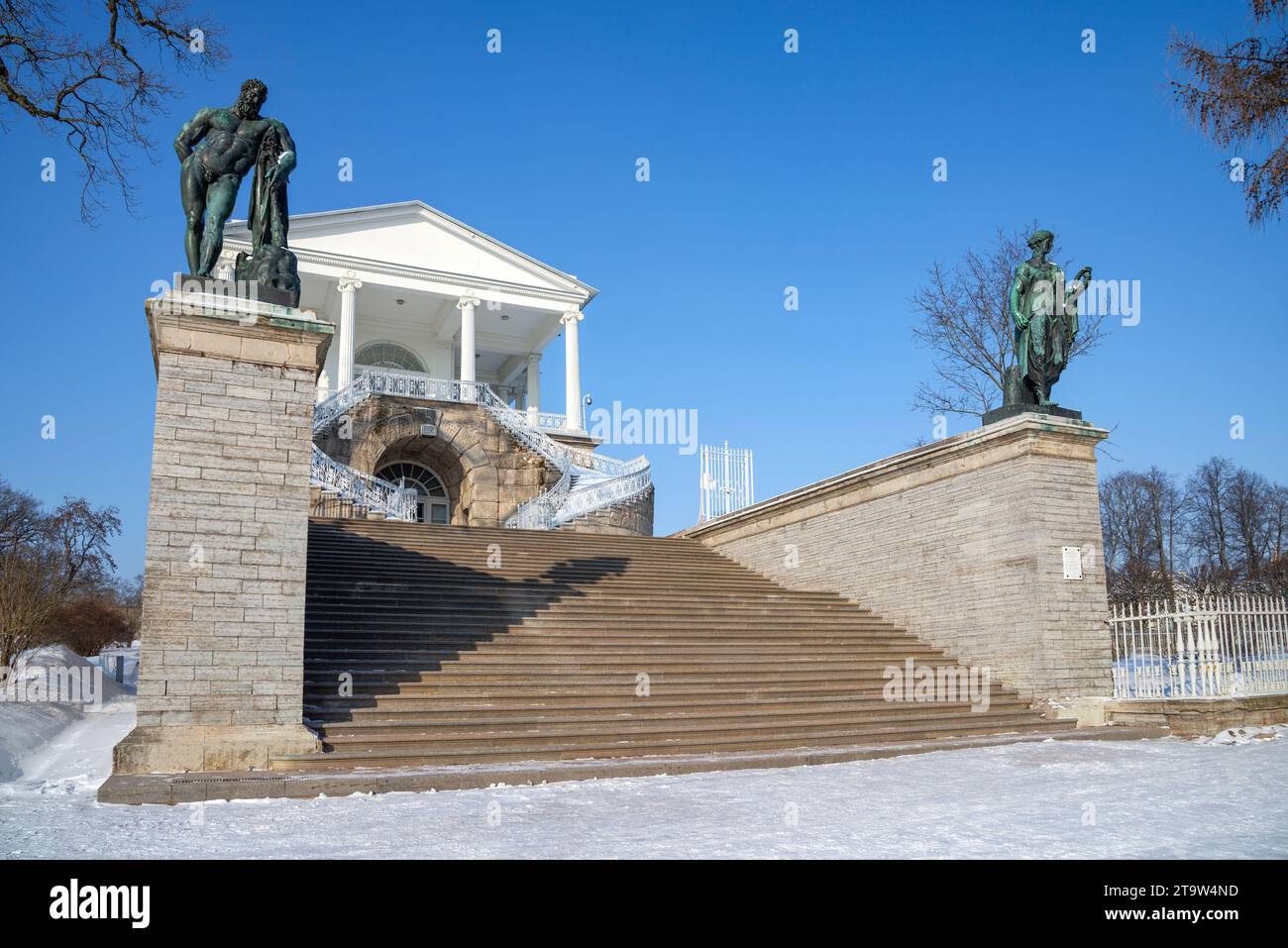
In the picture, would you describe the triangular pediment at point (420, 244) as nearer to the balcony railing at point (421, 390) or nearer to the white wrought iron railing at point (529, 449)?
the balcony railing at point (421, 390)

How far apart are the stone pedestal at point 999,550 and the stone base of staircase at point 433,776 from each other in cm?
324

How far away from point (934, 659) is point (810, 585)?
12.1ft

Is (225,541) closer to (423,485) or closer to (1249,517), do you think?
(423,485)

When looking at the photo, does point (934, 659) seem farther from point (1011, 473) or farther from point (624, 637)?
point (624, 637)

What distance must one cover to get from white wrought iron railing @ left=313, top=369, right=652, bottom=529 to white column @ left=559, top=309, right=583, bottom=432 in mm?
3321

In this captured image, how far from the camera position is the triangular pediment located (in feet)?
102

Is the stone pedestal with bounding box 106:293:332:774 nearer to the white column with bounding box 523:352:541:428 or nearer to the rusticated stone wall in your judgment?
the rusticated stone wall

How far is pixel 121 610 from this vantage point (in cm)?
3531

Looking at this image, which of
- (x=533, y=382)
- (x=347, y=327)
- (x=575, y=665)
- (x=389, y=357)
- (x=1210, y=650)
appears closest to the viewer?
(x=575, y=665)

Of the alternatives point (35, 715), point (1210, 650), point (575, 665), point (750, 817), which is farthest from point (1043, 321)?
point (35, 715)

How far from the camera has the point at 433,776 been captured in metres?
7.18

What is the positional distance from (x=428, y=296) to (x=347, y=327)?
3.58 m

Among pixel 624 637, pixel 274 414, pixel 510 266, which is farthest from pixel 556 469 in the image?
pixel 274 414
